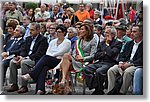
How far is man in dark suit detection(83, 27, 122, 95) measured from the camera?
5.28m

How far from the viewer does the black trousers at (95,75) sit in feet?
17.3

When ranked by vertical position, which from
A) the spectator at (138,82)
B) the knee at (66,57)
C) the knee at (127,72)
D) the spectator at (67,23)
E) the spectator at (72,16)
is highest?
the spectator at (72,16)

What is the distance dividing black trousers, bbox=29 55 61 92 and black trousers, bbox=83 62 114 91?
12.7 inches

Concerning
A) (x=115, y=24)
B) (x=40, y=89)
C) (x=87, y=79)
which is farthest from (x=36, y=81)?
(x=115, y=24)

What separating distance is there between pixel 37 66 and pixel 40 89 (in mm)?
237

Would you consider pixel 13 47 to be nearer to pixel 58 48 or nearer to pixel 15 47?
pixel 15 47

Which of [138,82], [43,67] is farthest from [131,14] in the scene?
[43,67]

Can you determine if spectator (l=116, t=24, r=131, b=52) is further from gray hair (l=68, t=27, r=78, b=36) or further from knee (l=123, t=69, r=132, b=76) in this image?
gray hair (l=68, t=27, r=78, b=36)

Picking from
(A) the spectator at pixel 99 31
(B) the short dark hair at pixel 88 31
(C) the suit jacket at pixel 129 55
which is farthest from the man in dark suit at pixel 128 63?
(B) the short dark hair at pixel 88 31

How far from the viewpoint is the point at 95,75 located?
17.3ft

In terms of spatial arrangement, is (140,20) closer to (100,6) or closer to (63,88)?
(100,6)

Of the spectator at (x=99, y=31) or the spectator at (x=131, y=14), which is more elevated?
the spectator at (x=131, y=14)

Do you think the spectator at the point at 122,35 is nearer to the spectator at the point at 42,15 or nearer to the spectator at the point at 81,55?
the spectator at the point at 81,55

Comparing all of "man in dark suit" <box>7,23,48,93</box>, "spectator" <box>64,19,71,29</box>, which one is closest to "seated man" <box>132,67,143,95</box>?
"spectator" <box>64,19,71,29</box>
